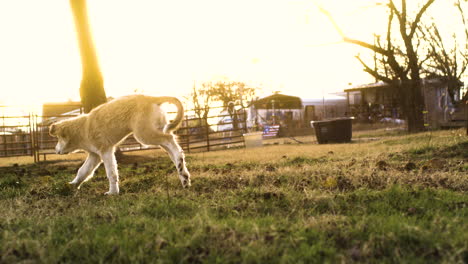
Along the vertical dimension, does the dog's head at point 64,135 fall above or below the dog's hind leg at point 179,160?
above

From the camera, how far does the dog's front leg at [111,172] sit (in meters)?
5.63

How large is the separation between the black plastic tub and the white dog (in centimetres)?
1107

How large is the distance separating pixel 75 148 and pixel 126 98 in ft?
4.46

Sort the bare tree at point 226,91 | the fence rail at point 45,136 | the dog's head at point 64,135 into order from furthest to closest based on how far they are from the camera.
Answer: the bare tree at point 226,91 < the fence rail at point 45,136 < the dog's head at point 64,135

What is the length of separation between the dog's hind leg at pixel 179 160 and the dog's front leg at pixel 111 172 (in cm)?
→ 72

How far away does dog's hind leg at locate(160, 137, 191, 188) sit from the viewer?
5652mm

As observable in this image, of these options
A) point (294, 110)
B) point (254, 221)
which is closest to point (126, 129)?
point (254, 221)

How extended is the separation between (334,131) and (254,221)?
1330 centimetres

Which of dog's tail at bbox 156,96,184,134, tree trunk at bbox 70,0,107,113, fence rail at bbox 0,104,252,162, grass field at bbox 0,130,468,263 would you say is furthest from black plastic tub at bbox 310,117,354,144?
dog's tail at bbox 156,96,184,134

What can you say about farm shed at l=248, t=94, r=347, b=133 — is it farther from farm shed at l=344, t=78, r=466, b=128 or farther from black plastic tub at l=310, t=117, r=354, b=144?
black plastic tub at l=310, t=117, r=354, b=144

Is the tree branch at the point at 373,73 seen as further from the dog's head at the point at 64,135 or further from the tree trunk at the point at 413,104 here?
the dog's head at the point at 64,135

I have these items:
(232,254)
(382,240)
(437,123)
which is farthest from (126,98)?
(437,123)

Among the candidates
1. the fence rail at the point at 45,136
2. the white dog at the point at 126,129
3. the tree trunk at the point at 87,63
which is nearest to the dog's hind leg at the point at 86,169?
the white dog at the point at 126,129

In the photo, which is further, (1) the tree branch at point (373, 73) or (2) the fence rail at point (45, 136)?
(1) the tree branch at point (373, 73)
